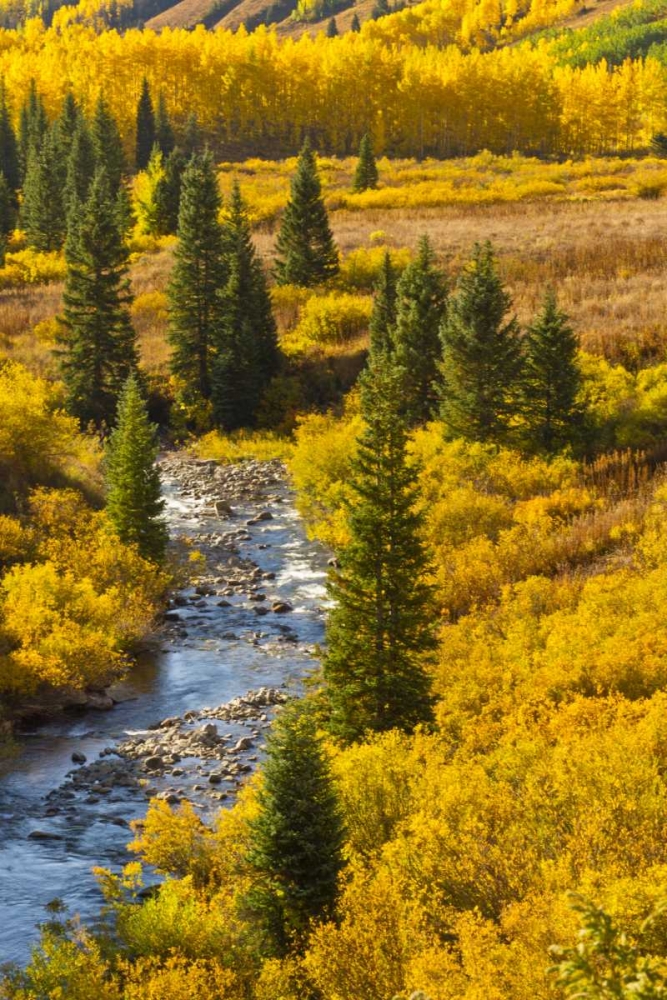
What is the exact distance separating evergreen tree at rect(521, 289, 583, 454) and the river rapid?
35.5ft

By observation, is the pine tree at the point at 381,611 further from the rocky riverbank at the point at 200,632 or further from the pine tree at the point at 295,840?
the pine tree at the point at 295,840

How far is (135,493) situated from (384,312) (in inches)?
867

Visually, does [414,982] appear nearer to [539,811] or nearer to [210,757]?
[539,811]

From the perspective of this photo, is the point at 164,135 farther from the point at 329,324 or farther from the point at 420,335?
the point at 420,335

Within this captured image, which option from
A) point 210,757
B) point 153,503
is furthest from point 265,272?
point 210,757

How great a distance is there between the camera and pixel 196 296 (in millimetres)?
59344

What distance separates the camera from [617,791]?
15.9m

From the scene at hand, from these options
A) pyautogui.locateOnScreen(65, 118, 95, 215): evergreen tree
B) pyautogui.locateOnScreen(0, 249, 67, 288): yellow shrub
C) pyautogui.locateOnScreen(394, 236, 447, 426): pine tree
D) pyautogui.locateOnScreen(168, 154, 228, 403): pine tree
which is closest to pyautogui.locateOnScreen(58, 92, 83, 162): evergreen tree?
pyautogui.locateOnScreen(65, 118, 95, 215): evergreen tree

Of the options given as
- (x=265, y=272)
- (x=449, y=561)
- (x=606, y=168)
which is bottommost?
(x=449, y=561)

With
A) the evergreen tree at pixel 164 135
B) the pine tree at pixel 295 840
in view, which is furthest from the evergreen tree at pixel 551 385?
the evergreen tree at pixel 164 135

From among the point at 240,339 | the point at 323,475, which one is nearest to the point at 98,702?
the point at 323,475

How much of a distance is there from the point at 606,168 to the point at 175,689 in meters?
104

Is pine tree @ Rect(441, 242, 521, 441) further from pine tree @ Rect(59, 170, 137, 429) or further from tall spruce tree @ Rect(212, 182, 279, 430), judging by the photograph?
pine tree @ Rect(59, 170, 137, 429)

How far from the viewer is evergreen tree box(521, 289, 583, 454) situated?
41281 mm
